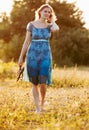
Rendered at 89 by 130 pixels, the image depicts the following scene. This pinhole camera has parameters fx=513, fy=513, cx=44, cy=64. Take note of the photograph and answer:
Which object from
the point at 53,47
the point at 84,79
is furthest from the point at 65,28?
the point at 84,79

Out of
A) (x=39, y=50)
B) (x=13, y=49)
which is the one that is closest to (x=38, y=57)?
(x=39, y=50)

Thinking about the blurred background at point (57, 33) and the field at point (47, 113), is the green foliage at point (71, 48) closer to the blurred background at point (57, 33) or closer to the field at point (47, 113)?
the blurred background at point (57, 33)

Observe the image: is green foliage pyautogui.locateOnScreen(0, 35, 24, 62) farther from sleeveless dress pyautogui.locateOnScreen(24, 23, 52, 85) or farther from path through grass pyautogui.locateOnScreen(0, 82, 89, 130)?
sleeveless dress pyautogui.locateOnScreen(24, 23, 52, 85)

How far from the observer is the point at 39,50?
858 centimetres

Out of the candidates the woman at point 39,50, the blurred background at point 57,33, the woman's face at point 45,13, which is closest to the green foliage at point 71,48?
the blurred background at point 57,33

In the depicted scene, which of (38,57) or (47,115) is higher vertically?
(38,57)

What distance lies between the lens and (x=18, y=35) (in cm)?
3544

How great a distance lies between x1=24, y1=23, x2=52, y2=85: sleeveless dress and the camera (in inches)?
335

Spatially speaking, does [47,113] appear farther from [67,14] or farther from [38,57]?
[67,14]

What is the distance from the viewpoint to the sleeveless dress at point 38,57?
851cm

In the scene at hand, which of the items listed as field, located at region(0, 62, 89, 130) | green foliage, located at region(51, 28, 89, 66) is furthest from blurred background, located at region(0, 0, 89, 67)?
field, located at region(0, 62, 89, 130)

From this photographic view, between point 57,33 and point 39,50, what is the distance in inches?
1023

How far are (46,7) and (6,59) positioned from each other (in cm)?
2726

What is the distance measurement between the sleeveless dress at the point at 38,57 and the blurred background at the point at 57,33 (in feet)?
80.2
